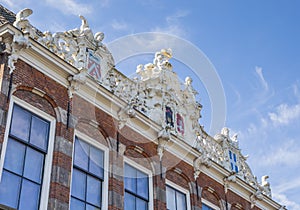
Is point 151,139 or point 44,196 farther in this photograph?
point 151,139

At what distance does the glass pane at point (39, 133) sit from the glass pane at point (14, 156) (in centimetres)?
43

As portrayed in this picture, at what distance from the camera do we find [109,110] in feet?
48.8

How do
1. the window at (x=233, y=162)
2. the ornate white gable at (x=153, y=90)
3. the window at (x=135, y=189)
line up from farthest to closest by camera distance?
1. the window at (x=233, y=162)
2. the window at (x=135, y=189)
3. the ornate white gable at (x=153, y=90)

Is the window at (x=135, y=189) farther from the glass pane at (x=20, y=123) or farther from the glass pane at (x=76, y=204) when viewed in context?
the glass pane at (x=20, y=123)

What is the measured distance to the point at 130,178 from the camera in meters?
14.7

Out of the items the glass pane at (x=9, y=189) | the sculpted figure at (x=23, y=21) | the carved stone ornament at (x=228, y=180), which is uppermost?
the sculpted figure at (x=23, y=21)

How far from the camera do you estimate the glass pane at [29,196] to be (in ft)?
36.6

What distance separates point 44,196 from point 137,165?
4171 mm

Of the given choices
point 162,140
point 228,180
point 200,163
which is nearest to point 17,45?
point 162,140

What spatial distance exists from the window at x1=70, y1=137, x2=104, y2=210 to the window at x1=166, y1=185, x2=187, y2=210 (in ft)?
10.4

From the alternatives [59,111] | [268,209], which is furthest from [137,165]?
[268,209]

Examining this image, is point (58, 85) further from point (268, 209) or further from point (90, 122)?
point (268, 209)

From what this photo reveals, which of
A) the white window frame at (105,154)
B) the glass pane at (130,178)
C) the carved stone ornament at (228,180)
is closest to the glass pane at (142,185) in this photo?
the glass pane at (130,178)

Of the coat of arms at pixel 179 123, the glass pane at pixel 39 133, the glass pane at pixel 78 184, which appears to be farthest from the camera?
the coat of arms at pixel 179 123
